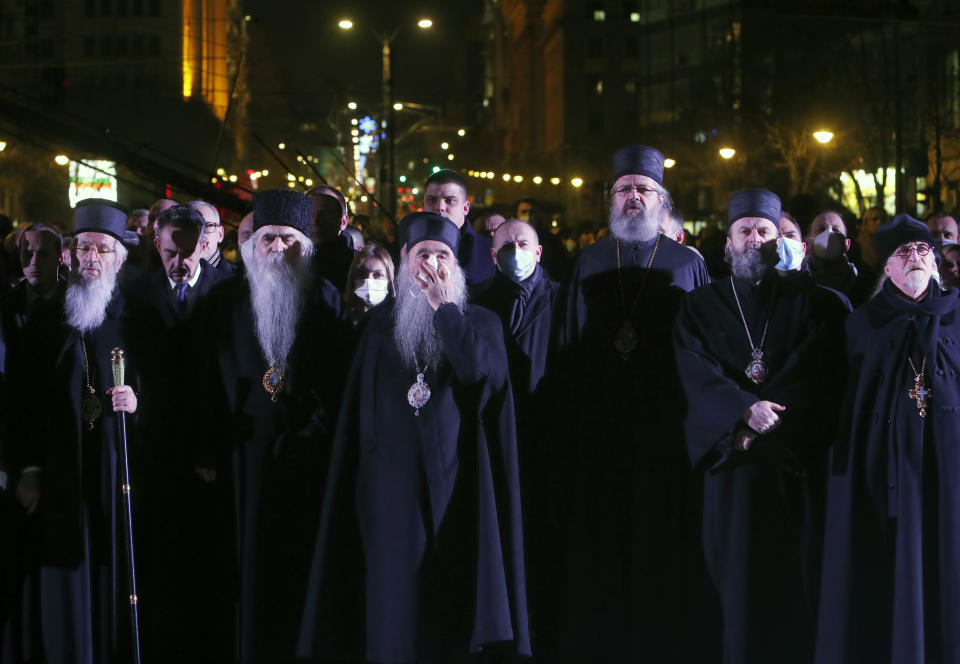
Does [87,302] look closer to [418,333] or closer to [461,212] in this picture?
[418,333]

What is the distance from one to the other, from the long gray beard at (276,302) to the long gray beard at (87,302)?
0.79 metres

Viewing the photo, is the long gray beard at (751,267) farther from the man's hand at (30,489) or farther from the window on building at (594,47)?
the window on building at (594,47)

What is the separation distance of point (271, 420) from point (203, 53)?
279 ft

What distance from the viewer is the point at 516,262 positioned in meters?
7.75

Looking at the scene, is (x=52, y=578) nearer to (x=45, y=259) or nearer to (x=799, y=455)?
(x=45, y=259)

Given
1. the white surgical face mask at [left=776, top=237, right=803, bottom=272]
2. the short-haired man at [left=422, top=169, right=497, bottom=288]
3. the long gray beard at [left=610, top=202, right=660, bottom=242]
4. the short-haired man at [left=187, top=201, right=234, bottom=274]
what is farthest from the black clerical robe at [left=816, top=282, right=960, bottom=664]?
the short-haired man at [left=187, top=201, right=234, bottom=274]

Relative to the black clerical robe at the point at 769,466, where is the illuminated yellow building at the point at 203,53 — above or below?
above

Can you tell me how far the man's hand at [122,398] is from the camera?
660cm

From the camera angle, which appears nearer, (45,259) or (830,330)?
(830,330)

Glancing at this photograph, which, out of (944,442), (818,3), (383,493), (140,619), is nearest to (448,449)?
(383,493)

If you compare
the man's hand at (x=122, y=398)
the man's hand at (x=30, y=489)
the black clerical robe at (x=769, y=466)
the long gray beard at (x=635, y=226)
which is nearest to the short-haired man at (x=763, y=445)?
the black clerical robe at (x=769, y=466)

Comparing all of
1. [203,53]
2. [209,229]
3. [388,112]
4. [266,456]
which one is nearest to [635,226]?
[266,456]

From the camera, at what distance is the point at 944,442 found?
6230 millimetres

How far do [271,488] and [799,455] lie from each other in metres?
2.74
